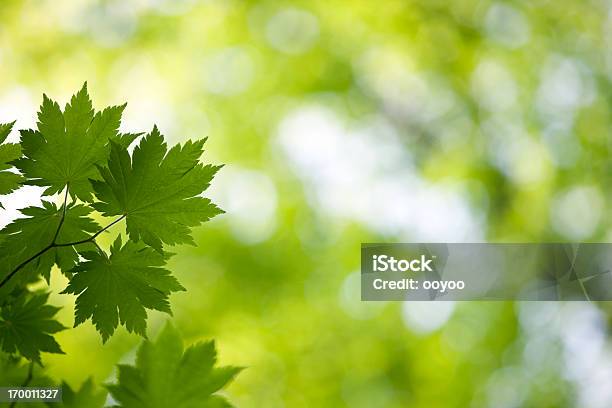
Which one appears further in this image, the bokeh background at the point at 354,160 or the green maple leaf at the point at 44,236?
the bokeh background at the point at 354,160

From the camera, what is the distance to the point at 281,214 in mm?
3729

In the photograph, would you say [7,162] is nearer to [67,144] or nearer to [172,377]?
[67,144]

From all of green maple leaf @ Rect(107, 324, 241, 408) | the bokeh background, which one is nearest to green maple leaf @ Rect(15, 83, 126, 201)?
green maple leaf @ Rect(107, 324, 241, 408)

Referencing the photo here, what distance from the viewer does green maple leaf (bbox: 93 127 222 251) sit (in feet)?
1.22

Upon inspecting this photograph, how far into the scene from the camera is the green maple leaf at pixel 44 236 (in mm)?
379

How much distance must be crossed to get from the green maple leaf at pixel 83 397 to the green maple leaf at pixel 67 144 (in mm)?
135

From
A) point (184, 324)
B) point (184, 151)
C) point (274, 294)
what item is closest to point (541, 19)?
point (274, 294)

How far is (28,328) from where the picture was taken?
409mm

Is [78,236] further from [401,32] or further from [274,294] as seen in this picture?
[401,32]

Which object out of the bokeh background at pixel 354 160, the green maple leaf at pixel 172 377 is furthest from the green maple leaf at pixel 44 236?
the bokeh background at pixel 354 160

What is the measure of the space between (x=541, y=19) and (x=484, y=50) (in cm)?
38

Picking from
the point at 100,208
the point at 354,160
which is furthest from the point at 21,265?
the point at 354,160

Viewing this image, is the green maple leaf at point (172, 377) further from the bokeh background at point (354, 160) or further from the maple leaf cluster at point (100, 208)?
the bokeh background at point (354, 160)

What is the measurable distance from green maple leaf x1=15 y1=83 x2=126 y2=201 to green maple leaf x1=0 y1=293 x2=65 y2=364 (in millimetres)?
88
